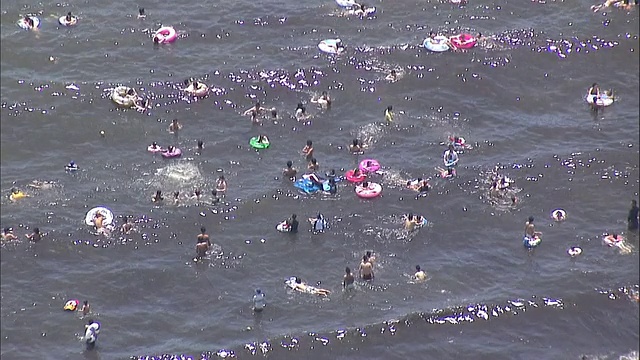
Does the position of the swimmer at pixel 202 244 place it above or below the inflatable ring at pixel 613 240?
below

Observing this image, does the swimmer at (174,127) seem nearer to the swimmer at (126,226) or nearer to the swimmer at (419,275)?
the swimmer at (126,226)

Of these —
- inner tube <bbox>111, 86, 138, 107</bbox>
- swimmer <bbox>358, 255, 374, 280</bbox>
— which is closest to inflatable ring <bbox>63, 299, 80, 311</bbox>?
swimmer <bbox>358, 255, 374, 280</bbox>

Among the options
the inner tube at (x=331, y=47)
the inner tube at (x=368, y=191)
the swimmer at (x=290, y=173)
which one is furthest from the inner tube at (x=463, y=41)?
the swimmer at (x=290, y=173)

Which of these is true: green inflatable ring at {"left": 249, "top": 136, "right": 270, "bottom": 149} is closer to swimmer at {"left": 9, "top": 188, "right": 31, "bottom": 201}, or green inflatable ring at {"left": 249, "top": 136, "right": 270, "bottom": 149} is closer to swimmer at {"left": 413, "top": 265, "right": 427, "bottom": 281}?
swimmer at {"left": 9, "top": 188, "right": 31, "bottom": 201}

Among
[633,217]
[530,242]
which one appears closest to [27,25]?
[530,242]

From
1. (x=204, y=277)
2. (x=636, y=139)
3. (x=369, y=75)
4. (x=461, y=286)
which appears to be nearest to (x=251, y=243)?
(x=204, y=277)

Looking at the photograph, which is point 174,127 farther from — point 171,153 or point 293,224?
point 293,224

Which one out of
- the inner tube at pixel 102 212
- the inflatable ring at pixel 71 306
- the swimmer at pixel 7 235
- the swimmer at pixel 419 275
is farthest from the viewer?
the inner tube at pixel 102 212
